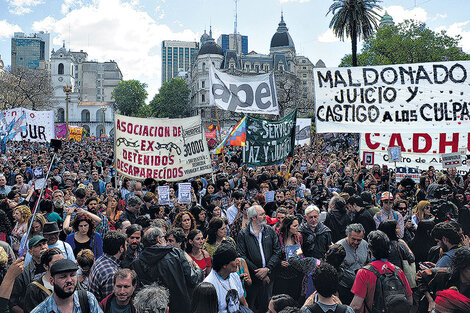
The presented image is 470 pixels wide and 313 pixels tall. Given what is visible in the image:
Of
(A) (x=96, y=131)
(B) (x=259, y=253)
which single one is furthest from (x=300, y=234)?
(A) (x=96, y=131)

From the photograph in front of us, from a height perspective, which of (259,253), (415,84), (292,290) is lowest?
(292,290)

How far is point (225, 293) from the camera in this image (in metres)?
4.27

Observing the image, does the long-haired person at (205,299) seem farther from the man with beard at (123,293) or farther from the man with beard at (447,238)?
the man with beard at (447,238)

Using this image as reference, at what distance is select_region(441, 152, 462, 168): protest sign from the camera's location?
9.23 metres

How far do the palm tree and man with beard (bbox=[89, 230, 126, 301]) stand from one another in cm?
2735

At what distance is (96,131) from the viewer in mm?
104875

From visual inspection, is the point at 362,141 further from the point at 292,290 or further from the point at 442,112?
the point at 292,290

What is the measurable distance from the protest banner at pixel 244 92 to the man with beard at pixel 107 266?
727 centimetres

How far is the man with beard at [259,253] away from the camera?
18.8 ft

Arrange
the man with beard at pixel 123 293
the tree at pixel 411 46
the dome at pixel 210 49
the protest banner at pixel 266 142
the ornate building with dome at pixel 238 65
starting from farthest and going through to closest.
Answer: the dome at pixel 210 49
the ornate building with dome at pixel 238 65
the tree at pixel 411 46
the protest banner at pixel 266 142
the man with beard at pixel 123 293

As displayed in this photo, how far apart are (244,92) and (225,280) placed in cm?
804

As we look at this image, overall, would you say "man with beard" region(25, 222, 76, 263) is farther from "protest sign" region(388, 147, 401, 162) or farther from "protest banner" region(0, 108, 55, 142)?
"protest banner" region(0, 108, 55, 142)

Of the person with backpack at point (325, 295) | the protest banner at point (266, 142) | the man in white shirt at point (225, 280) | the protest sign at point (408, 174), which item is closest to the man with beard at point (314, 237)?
the man in white shirt at point (225, 280)

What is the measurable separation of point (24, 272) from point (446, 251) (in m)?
4.35
